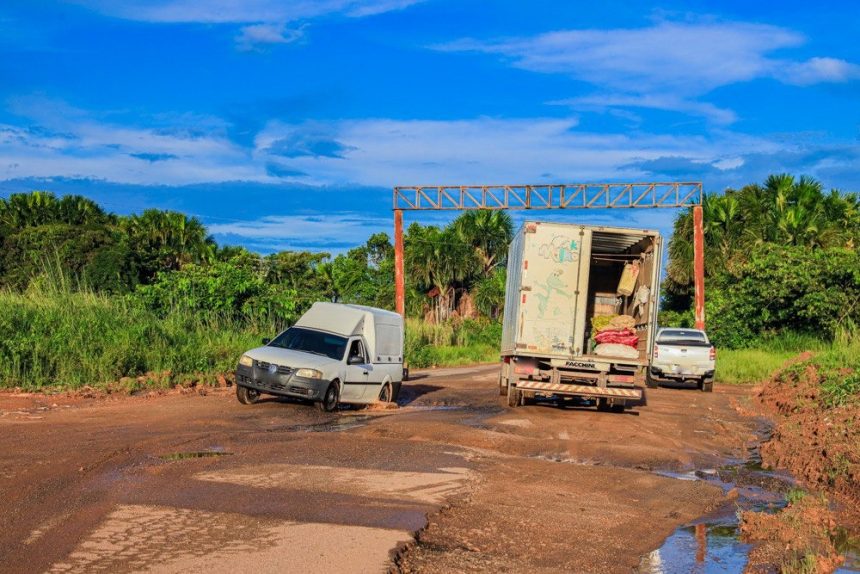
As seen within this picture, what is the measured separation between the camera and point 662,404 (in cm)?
Answer: 2253

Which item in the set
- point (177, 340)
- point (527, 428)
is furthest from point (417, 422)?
point (177, 340)

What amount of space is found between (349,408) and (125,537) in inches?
465

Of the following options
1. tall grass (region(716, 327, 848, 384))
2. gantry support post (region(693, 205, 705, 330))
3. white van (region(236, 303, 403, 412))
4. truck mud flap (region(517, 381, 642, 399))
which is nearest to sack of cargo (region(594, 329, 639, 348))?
truck mud flap (region(517, 381, 642, 399))

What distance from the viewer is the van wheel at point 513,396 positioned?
1944 centimetres

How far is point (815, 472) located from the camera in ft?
41.8

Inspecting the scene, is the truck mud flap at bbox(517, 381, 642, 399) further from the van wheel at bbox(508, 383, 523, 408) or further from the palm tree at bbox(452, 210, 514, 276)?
the palm tree at bbox(452, 210, 514, 276)

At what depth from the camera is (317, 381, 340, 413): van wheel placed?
56.0 ft

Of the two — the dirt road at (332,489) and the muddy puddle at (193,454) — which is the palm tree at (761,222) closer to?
the dirt road at (332,489)

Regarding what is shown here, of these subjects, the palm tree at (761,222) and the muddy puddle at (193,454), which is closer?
the muddy puddle at (193,454)

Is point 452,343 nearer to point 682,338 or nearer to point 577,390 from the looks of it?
point 682,338

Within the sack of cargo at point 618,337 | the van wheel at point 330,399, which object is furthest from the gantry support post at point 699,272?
the van wheel at point 330,399

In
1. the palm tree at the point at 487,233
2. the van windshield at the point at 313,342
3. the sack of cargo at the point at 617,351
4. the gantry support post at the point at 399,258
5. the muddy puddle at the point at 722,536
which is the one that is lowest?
the muddy puddle at the point at 722,536

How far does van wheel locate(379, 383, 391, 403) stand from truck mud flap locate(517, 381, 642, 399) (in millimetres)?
2616

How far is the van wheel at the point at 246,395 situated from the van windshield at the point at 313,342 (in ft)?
3.44
